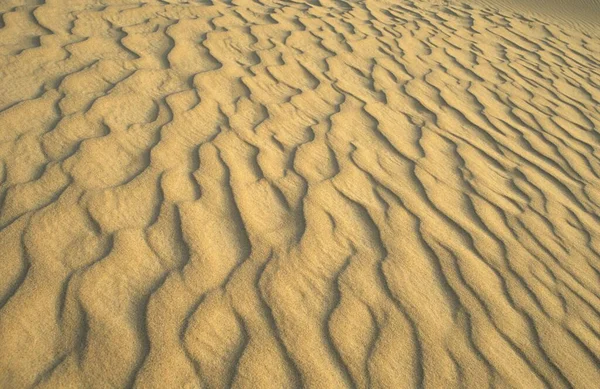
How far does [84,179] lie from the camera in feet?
7.57

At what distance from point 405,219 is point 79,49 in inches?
103

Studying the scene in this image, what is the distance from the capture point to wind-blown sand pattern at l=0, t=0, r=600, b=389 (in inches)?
67.6

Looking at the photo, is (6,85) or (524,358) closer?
(524,358)

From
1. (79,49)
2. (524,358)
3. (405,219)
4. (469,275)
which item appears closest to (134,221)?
(405,219)

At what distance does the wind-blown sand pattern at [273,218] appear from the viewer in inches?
67.6

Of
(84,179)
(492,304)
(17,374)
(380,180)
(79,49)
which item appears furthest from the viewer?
(79,49)

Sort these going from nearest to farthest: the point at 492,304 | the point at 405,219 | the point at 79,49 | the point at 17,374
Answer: the point at 17,374
the point at 492,304
the point at 405,219
the point at 79,49

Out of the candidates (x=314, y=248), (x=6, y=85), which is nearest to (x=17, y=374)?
(x=314, y=248)

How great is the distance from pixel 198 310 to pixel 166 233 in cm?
44

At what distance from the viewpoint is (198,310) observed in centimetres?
180

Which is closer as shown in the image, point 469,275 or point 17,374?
point 17,374

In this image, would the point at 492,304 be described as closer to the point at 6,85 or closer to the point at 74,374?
the point at 74,374

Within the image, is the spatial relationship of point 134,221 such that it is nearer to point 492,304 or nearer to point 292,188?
point 292,188

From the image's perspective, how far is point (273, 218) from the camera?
2.29m
